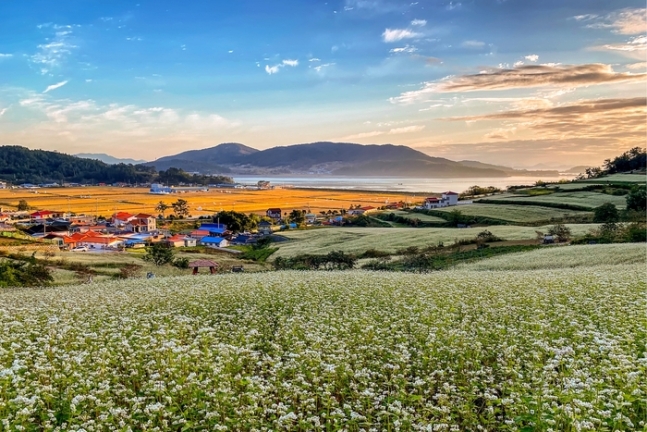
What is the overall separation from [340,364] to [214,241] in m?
69.1

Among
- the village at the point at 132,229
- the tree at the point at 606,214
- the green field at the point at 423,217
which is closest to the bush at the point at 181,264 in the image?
the village at the point at 132,229

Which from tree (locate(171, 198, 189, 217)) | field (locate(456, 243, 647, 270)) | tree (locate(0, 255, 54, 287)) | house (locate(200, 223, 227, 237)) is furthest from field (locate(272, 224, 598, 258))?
Answer: tree (locate(171, 198, 189, 217))

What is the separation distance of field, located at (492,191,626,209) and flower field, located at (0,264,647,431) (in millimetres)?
63547

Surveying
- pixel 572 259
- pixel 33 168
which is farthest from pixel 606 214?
pixel 33 168

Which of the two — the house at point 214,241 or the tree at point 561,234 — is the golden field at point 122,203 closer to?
the house at point 214,241

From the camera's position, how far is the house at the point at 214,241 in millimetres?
73312

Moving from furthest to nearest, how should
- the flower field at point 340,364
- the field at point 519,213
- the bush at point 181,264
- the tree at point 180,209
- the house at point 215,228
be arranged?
the tree at point 180,209 → the house at point 215,228 → the field at point 519,213 → the bush at point 181,264 → the flower field at point 340,364

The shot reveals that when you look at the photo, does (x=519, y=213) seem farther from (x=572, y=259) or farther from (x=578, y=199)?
(x=572, y=259)

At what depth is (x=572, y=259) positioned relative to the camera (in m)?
27.7

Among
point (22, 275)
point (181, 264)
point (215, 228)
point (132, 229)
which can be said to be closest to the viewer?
point (22, 275)

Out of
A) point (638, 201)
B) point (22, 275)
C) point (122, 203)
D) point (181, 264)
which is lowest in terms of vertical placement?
point (181, 264)

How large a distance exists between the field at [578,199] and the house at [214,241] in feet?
153

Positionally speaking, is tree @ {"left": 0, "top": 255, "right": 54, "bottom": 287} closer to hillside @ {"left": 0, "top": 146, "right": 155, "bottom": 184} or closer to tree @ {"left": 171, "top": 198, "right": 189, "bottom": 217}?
tree @ {"left": 171, "top": 198, "right": 189, "bottom": 217}

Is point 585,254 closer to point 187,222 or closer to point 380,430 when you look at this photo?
point 380,430
